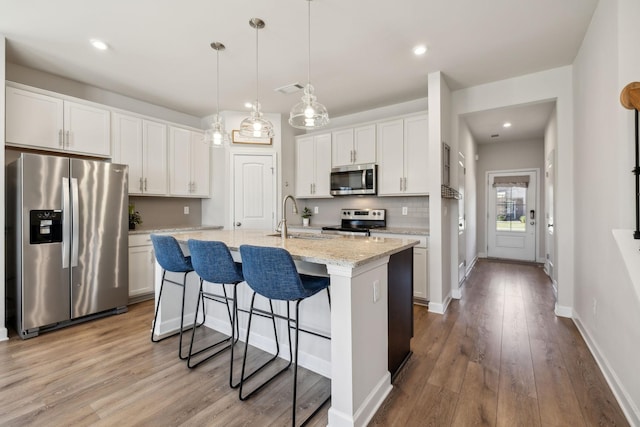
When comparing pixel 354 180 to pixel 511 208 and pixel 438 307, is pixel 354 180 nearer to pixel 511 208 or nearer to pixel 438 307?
pixel 438 307

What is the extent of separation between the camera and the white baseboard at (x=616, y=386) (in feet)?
5.29

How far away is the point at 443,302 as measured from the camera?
340cm

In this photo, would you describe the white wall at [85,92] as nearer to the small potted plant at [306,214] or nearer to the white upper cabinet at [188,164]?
the white upper cabinet at [188,164]

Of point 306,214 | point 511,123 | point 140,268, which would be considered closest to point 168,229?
point 140,268

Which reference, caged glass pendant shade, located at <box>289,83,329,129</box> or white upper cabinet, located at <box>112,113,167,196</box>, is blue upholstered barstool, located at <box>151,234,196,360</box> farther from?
white upper cabinet, located at <box>112,113,167,196</box>

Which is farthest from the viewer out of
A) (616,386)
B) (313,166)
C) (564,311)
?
(313,166)

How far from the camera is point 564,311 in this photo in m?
3.17

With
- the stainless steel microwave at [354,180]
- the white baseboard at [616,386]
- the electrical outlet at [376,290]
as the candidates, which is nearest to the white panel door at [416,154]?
the stainless steel microwave at [354,180]

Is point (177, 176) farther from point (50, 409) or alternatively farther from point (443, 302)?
point (443, 302)

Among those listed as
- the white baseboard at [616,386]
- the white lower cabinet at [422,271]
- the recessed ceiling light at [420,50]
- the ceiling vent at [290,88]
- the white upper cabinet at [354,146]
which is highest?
the recessed ceiling light at [420,50]

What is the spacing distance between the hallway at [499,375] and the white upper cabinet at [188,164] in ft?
11.6

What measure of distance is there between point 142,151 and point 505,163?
6.78m

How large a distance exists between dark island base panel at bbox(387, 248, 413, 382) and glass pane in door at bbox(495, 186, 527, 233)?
535 centimetres

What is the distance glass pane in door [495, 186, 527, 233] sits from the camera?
250 inches
